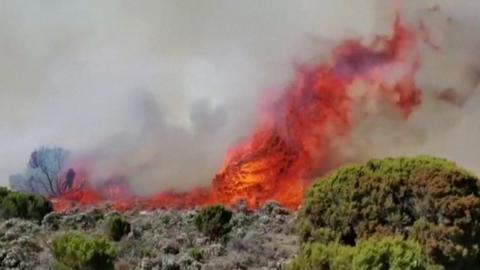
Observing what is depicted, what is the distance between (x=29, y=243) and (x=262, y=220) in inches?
601

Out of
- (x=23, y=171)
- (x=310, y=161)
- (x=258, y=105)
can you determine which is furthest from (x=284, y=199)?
(x=23, y=171)

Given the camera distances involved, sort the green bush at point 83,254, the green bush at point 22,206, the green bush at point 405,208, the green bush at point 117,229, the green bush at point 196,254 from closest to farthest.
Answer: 1. the green bush at point 83,254
2. the green bush at point 405,208
3. the green bush at point 196,254
4. the green bush at point 117,229
5. the green bush at point 22,206

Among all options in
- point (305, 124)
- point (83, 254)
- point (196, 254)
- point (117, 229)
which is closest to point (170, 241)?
point (117, 229)

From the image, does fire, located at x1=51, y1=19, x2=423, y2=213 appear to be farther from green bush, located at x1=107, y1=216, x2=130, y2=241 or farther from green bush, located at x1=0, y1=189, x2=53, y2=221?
green bush, located at x1=107, y1=216, x2=130, y2=241

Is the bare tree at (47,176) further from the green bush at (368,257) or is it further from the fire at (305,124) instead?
the green bush at (368,257)

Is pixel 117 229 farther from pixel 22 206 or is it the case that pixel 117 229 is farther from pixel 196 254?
pixel 22 206

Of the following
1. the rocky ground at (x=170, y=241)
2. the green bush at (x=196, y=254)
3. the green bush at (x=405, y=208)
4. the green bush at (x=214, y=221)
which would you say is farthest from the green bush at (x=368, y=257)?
the green bush at (x=214, y=221)

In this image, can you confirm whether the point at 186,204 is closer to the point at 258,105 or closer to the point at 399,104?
the point at 258,105

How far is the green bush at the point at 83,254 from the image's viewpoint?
26.4m

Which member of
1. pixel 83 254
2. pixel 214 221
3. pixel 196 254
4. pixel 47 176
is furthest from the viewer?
pixel 47 176

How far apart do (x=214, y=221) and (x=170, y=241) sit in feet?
12.3

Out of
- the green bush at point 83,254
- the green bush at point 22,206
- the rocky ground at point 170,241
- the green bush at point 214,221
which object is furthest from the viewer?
the green bush at point 22,206

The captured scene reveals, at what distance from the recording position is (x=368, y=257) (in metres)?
23.2

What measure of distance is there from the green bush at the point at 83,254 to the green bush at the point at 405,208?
6814 millimetres
